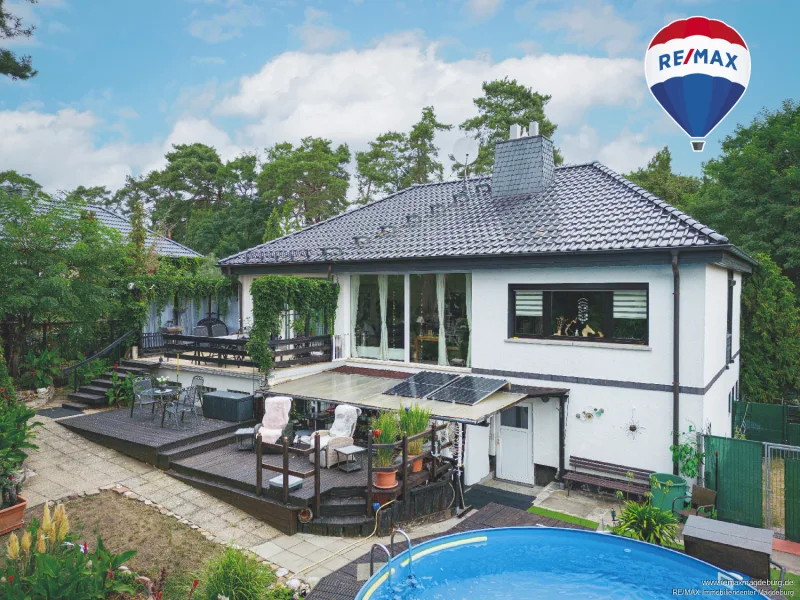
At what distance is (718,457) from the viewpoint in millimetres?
12070

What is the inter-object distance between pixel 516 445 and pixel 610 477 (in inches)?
103

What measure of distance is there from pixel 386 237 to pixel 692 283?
32.7ft

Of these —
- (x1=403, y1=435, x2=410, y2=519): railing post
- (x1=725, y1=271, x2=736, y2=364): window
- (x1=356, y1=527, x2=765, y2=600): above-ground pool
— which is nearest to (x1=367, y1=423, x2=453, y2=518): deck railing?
(x1=403, y1=435, x2=410, y2=519): railing post

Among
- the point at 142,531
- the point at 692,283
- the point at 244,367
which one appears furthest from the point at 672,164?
the point at 142,531

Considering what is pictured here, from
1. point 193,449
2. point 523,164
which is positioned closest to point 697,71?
point 523,164

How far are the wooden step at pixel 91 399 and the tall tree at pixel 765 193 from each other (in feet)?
94.5

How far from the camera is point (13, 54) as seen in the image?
14945 mm

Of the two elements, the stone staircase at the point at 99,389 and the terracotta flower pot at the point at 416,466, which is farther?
the stone staircase at the point at 99,389

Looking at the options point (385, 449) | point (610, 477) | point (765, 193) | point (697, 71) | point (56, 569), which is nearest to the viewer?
point (56, 569)

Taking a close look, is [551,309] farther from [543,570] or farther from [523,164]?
[543,570]

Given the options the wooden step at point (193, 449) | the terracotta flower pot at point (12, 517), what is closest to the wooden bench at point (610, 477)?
the wooden step at point (193, 449)

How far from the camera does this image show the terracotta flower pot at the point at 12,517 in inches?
380

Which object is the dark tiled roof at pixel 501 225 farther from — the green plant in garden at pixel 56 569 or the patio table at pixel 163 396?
the green plant in garden at pixel 56 569

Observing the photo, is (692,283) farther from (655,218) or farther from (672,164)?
(672,164)
